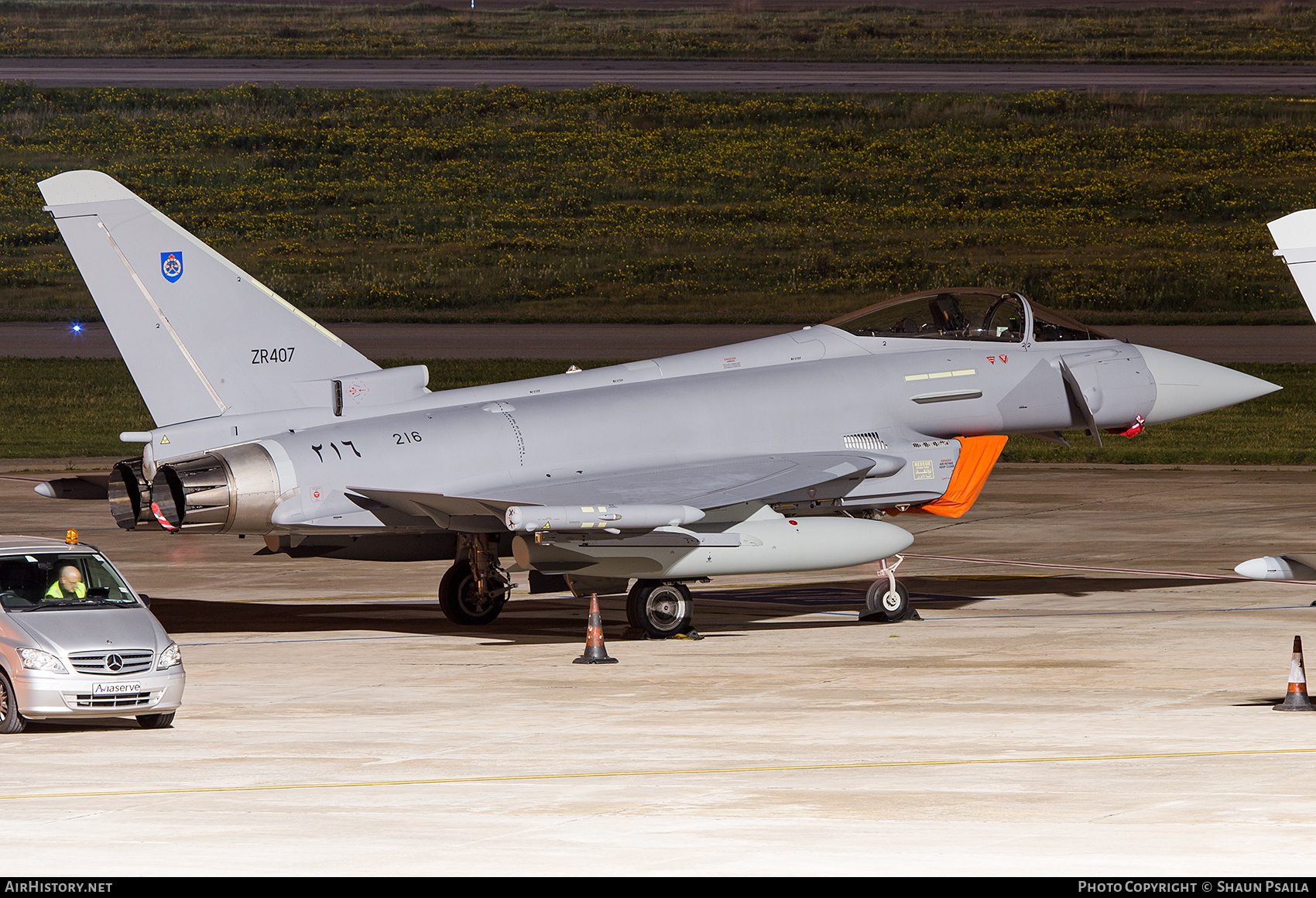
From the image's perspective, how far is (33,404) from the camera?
156 ft

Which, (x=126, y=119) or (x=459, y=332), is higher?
(x=126, y=119)

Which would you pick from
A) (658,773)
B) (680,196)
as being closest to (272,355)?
(658,773)

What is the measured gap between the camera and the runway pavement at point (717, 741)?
11.2 m

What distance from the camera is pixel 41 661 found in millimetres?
15211

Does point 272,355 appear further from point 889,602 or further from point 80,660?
point 889,602

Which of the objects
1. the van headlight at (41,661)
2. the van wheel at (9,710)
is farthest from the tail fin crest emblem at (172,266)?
the van headlight at (41,661)

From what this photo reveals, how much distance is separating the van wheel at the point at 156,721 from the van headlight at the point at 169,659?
0.49 m

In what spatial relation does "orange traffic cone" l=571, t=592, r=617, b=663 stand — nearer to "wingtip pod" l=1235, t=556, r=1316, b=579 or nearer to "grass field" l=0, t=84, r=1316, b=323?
"wingtip pod" l=1235, t=556, r=1316, b=579

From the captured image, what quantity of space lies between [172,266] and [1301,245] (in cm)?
1375

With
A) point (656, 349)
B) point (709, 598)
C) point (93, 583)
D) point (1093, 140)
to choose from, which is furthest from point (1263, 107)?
point (93, 583)

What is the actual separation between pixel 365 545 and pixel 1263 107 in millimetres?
65187

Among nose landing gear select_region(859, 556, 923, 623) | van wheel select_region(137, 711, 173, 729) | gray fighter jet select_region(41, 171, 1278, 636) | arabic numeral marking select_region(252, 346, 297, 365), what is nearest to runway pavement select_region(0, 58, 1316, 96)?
gray fighter jet select_region(41, 171, 1278, 636)

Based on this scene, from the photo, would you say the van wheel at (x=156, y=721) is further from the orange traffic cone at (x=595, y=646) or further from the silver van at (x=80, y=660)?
the orange traffic cone at (x=595, y=646)
